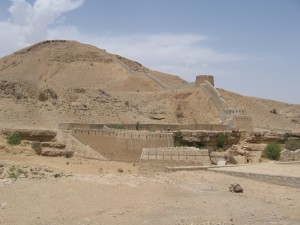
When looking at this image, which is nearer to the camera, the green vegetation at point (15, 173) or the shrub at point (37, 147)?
the green vegetation at point (15, 173)

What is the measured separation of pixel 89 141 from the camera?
27.4 m

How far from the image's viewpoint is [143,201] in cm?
1312

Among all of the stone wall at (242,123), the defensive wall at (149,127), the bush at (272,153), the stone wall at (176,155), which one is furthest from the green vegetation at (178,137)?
the stone wall at (176,155)

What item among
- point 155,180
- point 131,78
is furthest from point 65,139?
point 131,78

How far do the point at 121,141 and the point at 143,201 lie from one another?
45.0 feet

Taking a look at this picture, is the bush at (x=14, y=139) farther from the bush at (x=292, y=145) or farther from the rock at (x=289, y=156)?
the bush at (x=292, y=145)

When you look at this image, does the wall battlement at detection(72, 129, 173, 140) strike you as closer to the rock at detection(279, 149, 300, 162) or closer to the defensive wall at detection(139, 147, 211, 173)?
the rock at detection(279, 149, 300, 162)

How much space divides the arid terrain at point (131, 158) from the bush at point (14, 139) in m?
0.22

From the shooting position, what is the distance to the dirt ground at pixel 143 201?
38.8 ft

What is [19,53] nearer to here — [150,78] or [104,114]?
[150,78]

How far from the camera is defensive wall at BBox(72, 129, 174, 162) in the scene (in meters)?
26.1

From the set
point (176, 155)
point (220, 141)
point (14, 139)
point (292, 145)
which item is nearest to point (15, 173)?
point (176, 155)

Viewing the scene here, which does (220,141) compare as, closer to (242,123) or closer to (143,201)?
(242,123)

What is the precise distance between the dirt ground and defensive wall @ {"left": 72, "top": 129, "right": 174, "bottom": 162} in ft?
31.1
